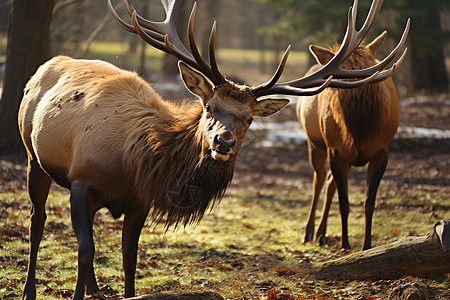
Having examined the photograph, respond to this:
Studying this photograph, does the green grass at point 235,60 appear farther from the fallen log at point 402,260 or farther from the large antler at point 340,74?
the fallen log at point 402,260

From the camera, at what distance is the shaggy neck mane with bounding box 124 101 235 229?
15.0 ft

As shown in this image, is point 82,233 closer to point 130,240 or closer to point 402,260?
point 130,240

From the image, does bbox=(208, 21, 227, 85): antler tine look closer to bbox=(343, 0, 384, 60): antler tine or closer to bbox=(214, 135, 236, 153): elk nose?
bbox=(214, 135, 236, 153): elk nose

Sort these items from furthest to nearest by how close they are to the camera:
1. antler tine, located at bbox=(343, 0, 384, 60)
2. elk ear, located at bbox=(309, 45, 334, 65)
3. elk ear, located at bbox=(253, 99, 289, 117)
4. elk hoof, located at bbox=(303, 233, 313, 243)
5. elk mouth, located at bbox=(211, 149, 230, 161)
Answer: elk hoof, located at bbox=(303, 233, 313, 243) < elk ear, located at bbox=(309, 45, 334, 65) < antler tine, located at bbox=(343, 0, 384, 60) < elk ear, located at bbox=(253, 99, 289, 117) < elk mouth, located at bbox=(211, 149, 230, 161)

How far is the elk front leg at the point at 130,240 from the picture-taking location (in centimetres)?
493

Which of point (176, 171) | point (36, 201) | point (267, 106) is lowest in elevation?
point (36, 201)

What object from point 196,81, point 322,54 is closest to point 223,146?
point 196,81

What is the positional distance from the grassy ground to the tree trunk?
1528mm

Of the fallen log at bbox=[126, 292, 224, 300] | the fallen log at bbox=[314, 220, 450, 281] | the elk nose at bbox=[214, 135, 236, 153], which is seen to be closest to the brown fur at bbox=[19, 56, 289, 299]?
the elk nose at bbox=[214, 135, 236, 153]

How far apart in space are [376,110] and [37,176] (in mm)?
3640

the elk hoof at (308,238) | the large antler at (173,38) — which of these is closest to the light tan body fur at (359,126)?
the elk hoof at (308,238)

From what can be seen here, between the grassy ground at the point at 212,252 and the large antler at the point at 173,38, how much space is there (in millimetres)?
1330

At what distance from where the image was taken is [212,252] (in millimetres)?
6941

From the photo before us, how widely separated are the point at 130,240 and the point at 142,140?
0.87 m
